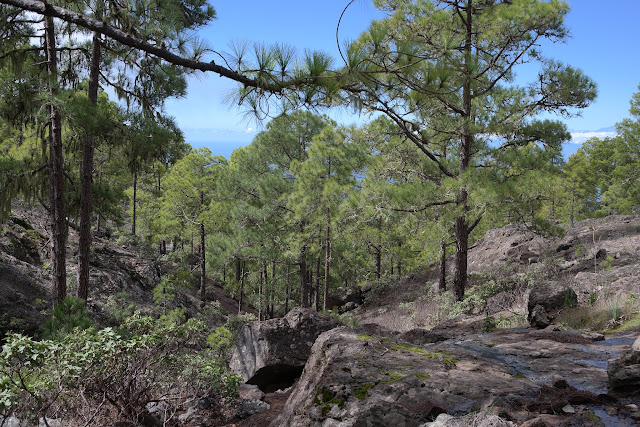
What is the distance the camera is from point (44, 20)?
730 cm

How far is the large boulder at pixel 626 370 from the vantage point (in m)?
2.89

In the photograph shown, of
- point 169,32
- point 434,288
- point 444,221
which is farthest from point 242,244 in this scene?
point 169,32

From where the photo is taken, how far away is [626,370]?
115 inches

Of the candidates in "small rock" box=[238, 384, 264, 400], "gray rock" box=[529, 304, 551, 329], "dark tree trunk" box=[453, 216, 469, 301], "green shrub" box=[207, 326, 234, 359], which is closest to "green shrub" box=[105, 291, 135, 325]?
"green shrub" box=[207, 326, 234, 359]

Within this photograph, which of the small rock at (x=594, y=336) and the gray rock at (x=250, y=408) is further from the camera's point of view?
the gray rock at (x=250, y=408)

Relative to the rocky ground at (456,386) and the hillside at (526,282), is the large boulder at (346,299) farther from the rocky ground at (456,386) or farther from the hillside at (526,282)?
the rocky ground at (456,386)

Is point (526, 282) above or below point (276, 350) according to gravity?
above

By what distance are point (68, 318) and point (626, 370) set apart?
7.03 metres

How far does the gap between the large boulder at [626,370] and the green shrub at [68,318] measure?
21.0ft

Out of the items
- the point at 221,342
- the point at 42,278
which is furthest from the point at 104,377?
the point at 42,278

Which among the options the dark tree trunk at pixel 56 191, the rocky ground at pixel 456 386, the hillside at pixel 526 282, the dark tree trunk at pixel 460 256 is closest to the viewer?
the rocky ground at pixel 456 386

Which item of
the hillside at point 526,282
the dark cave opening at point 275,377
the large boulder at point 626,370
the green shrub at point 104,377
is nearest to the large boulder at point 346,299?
the hillside at point 526,282

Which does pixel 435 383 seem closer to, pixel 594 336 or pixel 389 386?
pixel 389 386

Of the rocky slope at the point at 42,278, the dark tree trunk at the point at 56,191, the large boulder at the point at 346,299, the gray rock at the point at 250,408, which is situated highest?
the dark tree trunk at the point at 56,191
